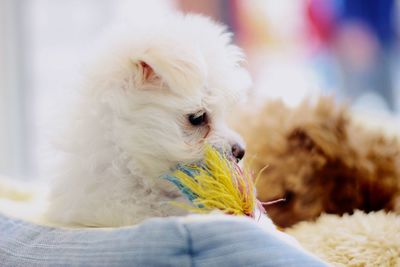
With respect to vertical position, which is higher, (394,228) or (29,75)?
(29,75)

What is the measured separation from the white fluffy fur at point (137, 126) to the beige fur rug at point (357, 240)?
222 millimetres

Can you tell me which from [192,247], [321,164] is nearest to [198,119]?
[192,247]

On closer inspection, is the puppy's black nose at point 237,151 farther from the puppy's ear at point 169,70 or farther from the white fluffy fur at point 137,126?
the puppy's ear at point 169,70

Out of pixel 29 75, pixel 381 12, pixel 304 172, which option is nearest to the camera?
pixel 304 172

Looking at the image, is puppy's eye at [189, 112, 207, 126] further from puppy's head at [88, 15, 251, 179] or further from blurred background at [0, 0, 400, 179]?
blurred background at [0, 0, 400, 179]

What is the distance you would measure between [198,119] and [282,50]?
78.7 inches

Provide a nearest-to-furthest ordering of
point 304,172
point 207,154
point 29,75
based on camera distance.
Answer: point 207,154 → point 304,172 → point 29,75

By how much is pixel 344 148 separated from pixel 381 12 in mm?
1655

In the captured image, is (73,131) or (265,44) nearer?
(73,131)

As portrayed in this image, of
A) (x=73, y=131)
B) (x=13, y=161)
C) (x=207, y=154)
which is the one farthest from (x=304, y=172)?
(x=13, y=161)

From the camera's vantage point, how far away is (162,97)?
Answer: 3.17 ft

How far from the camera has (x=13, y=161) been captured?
2.96 metres

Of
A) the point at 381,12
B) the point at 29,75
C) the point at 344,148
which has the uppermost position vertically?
the point at 381,12

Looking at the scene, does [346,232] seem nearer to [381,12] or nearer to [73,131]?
[73,131]
